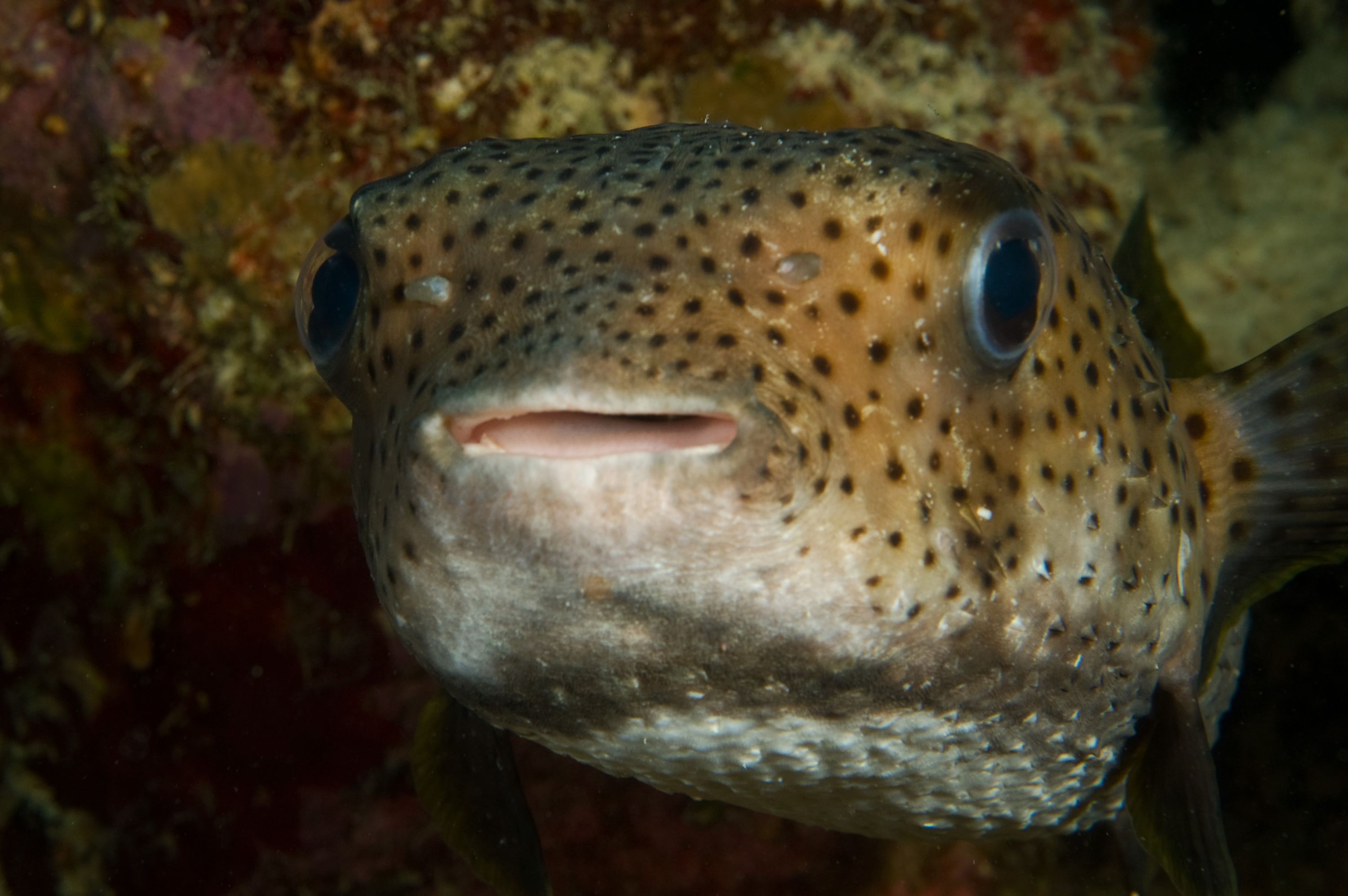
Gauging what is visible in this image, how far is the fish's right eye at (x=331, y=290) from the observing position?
6.12 ft

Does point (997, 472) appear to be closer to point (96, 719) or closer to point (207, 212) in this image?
point (207, 212)

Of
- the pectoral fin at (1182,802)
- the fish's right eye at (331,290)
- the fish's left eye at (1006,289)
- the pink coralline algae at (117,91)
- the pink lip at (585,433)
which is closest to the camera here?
the pink lip at (585,433)

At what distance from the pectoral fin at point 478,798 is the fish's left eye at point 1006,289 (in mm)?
1744

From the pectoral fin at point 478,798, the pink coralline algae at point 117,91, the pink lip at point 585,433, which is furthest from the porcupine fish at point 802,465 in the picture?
the pink coralline algae at point 117,91

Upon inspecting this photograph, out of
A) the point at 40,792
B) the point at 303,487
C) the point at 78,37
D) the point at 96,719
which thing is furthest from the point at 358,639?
the point at 78,37

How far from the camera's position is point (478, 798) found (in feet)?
8.46

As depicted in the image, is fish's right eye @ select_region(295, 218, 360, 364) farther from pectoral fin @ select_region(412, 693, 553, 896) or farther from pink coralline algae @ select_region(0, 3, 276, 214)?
pink coralline algae @ select_region(0, 3, 276, 214)

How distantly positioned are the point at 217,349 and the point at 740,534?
2.63 meters

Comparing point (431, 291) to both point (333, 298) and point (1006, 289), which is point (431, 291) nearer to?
point (333, 298)

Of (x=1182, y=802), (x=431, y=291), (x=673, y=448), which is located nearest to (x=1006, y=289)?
(x=673, y=448)

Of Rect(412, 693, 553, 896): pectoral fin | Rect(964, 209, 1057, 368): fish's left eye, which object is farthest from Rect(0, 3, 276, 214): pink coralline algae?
Rect(964, 209, 1057, 368): fish's left eye

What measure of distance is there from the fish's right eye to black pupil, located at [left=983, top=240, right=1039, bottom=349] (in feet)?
3.97

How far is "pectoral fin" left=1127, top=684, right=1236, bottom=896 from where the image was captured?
2.05 m

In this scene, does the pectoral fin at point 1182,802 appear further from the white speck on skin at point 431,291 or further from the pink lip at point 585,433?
the white speck on skin at point 431,291
